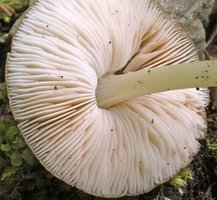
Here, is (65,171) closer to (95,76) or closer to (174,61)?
(95,76)

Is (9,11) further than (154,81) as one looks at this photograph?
Yes

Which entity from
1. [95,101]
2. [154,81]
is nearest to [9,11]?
[95,101]

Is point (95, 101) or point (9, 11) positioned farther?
point (9, 11)

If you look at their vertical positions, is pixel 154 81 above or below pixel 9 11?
above

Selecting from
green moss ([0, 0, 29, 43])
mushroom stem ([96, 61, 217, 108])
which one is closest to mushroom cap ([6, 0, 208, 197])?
mushroom stem ([96, 61, 217, 108])

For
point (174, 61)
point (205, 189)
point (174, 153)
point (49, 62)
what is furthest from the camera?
point (205, 189)

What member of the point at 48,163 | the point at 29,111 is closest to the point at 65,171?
the point at 48,163

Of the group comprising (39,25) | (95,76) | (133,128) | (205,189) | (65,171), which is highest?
(39,25)

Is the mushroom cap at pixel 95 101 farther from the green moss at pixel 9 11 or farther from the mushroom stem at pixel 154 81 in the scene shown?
the green moss at pixel 9 11

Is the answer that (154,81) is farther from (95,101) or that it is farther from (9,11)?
(9,11)
